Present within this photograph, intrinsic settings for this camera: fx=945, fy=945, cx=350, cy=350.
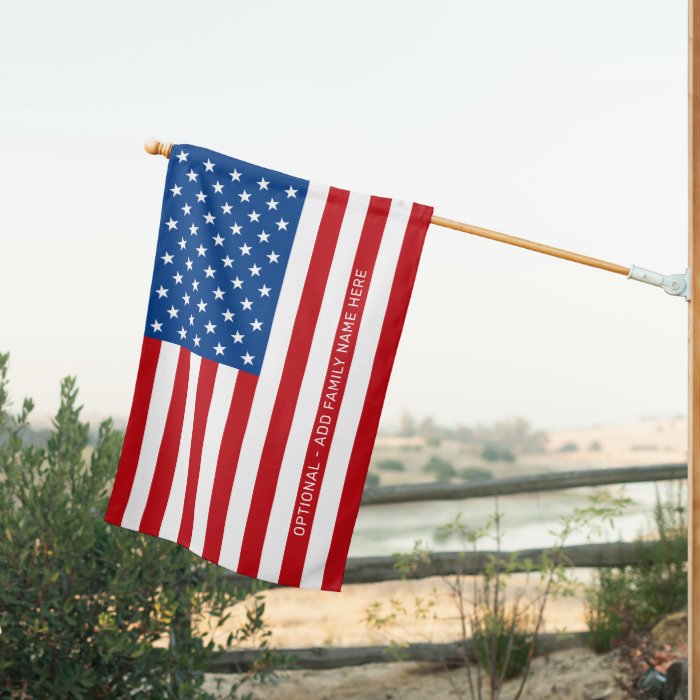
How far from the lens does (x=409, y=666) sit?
5738mm

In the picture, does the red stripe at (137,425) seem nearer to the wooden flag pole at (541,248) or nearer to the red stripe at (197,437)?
the red stripe at (197,437)

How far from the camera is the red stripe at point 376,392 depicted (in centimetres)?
253

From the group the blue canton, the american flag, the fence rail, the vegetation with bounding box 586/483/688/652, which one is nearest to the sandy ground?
the vegetation with bounding box 586/483/688/652

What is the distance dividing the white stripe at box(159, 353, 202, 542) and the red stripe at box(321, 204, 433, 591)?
18.0 inches

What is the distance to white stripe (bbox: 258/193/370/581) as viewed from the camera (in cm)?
254

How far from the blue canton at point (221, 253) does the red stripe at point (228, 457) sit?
57mm

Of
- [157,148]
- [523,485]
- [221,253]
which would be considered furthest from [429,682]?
[157,148]

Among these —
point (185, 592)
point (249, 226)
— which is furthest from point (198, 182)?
point (185, 592)

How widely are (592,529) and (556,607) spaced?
102 cm

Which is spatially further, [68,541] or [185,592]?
[185,592]

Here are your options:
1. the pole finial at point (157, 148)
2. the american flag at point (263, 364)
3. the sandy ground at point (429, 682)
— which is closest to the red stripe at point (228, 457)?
→ the american flag at point (263, 364)

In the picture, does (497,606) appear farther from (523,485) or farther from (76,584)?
(76,584)

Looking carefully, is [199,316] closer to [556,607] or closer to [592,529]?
[592,529]

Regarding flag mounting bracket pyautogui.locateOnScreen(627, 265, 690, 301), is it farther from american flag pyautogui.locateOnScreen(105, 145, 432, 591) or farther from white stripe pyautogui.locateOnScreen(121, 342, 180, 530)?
white stripe pyautogui.locateOnScreen(121, 342, 180, 530)
